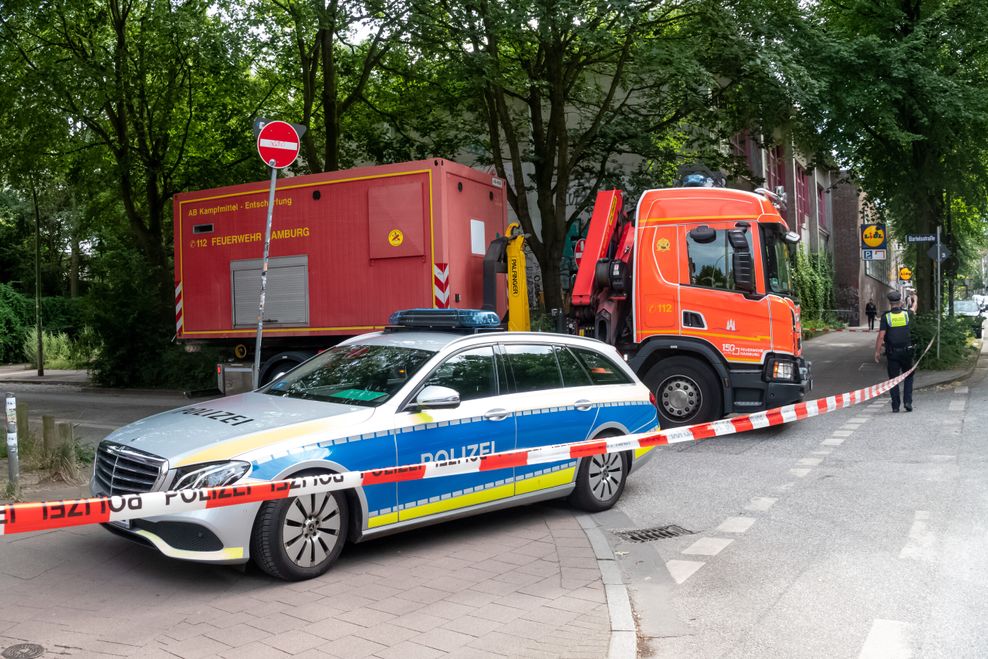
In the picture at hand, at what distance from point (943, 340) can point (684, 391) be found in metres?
10.2

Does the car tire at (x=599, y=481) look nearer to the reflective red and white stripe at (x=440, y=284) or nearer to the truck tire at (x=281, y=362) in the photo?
the reflective red and white stripe at (x=440, y=284)

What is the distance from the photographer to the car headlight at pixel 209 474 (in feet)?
16.3

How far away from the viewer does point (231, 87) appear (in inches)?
670

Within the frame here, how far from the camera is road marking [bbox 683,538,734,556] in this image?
620 cm

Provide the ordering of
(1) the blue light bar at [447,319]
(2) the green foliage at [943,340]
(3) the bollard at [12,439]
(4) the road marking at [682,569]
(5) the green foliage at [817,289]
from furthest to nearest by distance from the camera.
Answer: (5) the green foliage at [817,289] < (2) the green foliage at [943,340] < (1) the blue light bar at [447,319] < (3) the bollard at [12,439] < (4) the road marking at [682,569]

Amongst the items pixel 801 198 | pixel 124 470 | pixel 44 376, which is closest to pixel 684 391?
pixel 124 470

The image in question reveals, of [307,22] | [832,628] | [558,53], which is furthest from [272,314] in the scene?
[832,628]

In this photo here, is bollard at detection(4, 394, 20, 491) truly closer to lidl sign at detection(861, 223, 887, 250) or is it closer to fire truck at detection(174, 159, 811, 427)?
fire truck at detection(174, 159, 811, 427)

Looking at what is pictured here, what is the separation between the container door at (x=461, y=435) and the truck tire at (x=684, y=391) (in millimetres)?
4851

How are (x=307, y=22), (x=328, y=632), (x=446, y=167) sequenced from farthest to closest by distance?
(x=307, y=22) < (x=446, y=167) < (x=328, y=632)

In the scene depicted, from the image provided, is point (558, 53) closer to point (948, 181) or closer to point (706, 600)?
point (948, 181)

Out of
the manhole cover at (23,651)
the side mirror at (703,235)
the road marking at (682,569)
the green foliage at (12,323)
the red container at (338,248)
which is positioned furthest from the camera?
the green foliage at (12,323)

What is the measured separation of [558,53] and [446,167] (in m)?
4.93

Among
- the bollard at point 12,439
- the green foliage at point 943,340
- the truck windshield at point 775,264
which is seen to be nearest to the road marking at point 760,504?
the truck windshield at point 775,264
